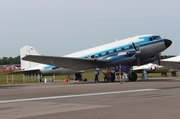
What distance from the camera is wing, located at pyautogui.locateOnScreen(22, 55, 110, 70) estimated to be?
97.9 ft

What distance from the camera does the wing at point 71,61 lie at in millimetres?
29828

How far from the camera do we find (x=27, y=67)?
1558 inches

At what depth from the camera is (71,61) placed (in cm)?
3081

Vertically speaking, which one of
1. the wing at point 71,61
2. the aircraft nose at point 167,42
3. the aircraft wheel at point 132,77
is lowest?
the aircraft wheel at point 132,77

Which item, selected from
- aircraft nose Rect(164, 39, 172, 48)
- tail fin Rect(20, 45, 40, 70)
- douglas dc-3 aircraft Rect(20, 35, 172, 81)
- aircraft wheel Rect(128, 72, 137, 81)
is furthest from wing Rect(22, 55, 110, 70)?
tail fin Rect(20, 45, 40, 70)

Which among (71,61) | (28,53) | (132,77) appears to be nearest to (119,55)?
(132,77)

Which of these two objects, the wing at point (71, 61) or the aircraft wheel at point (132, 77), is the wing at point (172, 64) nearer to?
the aircraft wheel at point (132, 77)

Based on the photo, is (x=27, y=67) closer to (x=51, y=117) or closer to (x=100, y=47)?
(x=100, y=47)

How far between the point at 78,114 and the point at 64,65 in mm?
23124

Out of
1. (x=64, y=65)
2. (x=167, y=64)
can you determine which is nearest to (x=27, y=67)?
(x=64, y=65)

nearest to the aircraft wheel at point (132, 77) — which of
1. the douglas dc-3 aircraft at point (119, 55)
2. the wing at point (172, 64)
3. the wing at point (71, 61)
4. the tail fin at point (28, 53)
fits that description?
the douglas dc-3 aircraft at point (119, 55)

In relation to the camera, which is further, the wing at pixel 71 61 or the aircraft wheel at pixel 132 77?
the aircraft wheel at pixel 132 77

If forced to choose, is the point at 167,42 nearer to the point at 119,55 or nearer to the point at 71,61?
the point at 119,55

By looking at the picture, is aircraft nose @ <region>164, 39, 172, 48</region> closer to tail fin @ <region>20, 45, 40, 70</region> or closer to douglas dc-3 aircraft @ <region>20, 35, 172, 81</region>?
douglas dc-3 aircraft @ <region>20, 35, 172, 81</region>
